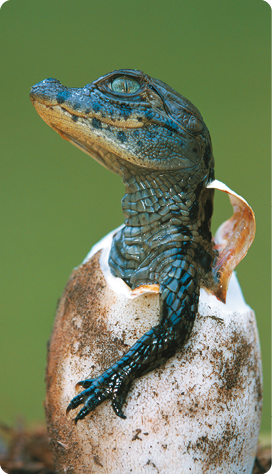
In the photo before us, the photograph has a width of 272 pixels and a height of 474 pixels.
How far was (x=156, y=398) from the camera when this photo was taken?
1.09 metres

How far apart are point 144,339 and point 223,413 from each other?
307mm

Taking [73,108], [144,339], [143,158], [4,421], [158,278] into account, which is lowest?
[4,421]

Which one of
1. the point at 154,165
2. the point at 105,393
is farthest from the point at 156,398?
the point at 154,165

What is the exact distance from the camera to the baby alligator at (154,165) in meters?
1.10

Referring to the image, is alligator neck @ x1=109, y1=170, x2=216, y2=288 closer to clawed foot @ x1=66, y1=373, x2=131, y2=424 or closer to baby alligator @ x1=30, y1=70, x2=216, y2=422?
baby alligator @ x1=30, y1=70, x2=216, y2=422

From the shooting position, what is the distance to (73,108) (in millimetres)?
1144

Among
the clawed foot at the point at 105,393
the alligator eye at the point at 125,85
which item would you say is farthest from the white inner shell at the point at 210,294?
the alligator eye at the point at 125,85

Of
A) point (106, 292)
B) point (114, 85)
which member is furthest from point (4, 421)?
point (114, 85)

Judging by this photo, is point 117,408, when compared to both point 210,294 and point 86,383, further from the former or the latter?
point 210,294

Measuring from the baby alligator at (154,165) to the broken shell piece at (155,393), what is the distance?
0.19 feet

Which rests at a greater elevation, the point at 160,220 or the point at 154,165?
the point at 154,165

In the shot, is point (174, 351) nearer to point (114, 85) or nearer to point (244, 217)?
point (244, 217)

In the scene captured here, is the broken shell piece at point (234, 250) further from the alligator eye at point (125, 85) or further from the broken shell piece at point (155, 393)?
the alligator eye at point (125, 85)

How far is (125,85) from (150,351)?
2.22 ft
